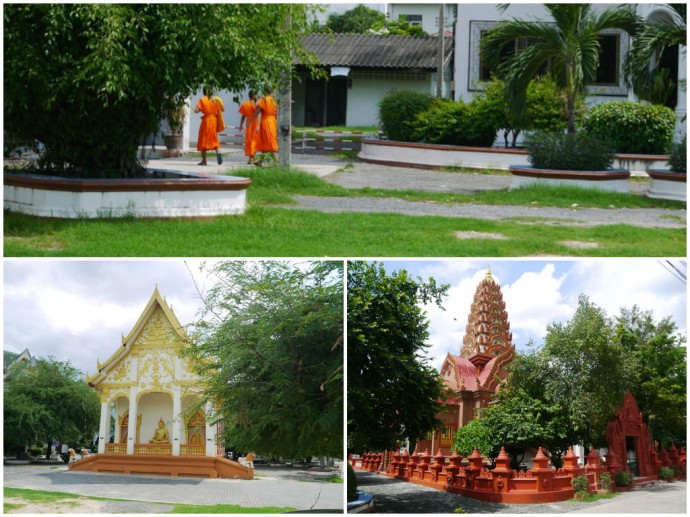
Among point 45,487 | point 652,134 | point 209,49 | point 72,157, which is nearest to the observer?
point 45,487

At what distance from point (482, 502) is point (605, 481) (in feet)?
3.56

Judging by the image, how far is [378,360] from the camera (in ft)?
29.0

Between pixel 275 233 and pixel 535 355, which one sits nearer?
pixel 535 355

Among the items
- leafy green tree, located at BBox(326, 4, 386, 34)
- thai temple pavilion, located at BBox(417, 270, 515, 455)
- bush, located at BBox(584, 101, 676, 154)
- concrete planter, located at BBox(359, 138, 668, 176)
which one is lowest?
thai temple pavilion, located at BBox(417, 270, 515, 455)

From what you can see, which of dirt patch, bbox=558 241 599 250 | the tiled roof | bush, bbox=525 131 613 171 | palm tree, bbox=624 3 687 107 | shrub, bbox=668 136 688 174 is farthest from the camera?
the tiled roof

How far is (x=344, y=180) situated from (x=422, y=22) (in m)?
31.4

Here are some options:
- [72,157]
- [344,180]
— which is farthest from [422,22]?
→ [72,157]

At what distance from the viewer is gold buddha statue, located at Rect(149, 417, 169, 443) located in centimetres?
882

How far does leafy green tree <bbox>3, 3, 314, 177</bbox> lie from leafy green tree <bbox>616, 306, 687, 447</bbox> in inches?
221

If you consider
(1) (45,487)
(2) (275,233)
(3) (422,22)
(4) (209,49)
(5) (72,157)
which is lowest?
(1) (45,487)

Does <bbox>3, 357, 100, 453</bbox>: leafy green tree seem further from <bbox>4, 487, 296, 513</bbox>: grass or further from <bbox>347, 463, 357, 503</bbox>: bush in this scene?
<bbox>347, 463, 357, 503</bbox>: bush

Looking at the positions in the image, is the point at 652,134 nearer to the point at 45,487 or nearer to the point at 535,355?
the point at 535,355

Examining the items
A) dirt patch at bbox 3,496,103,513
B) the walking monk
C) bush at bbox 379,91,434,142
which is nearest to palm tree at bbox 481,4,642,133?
the walking monk

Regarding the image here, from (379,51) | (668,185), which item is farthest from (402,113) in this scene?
(379,51)
